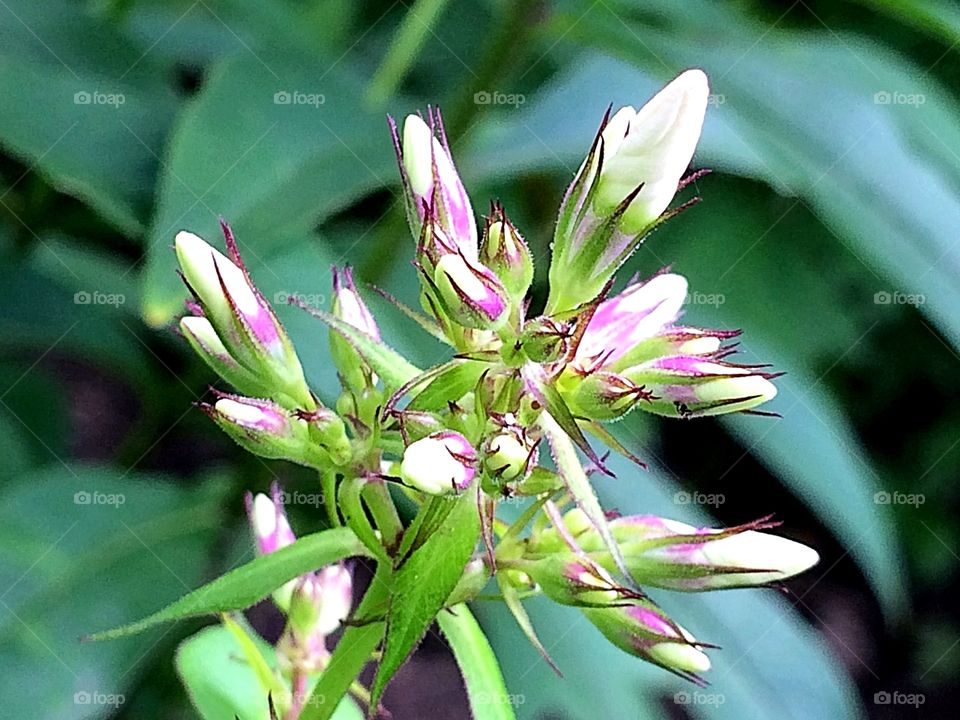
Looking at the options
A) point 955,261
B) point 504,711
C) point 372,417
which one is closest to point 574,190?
point 372,417

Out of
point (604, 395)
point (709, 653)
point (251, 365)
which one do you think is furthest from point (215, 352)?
point (709, 653)

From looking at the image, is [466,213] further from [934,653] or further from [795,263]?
[934,653]

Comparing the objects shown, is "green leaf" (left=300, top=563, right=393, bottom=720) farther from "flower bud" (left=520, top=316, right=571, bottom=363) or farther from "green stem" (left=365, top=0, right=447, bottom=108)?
"green stem" (left=365, top=0, right=447, bottom=108)

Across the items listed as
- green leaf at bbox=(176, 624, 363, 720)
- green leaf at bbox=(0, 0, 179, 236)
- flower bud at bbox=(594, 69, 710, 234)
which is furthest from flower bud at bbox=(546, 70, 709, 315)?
green leaf at bbox=(0, 0, 179, 236)

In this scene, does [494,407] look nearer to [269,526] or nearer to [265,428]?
[265,428]

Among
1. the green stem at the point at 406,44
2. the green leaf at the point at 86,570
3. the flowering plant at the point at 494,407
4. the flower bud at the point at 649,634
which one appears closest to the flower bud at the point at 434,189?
the flowering plant at the point at 494,407

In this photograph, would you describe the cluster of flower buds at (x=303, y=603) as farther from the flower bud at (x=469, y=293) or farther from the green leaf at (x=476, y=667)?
the flower bud at (x=469, y=293)

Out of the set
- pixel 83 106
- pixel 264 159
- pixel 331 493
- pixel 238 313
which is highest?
pixel 83 106
